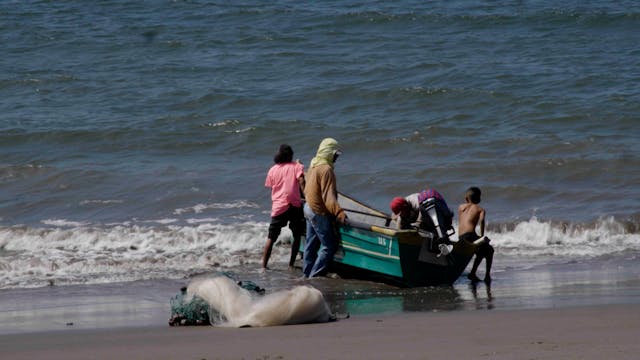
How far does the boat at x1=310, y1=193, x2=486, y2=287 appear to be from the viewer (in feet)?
35.9

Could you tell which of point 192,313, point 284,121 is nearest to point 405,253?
point 192,313

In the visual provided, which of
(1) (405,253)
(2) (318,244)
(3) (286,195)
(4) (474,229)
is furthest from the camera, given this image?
(3) (286,195)

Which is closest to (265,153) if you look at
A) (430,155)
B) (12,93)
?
(430,155)

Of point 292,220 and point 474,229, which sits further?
point 292,220

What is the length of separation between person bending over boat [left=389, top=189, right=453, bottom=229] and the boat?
9cm

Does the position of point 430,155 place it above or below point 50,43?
below

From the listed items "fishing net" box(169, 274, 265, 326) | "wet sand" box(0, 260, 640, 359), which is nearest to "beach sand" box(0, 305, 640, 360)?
"wet sand" box(0, 260, 640, 359)

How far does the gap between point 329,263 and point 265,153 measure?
897cm

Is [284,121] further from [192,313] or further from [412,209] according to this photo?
[192,313]

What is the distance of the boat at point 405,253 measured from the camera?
431 inches

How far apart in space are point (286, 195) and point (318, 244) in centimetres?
99

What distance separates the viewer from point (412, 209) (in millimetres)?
11367

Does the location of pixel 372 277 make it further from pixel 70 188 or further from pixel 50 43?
pixel 50 43

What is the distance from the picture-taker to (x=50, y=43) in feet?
Answer: 98.5
